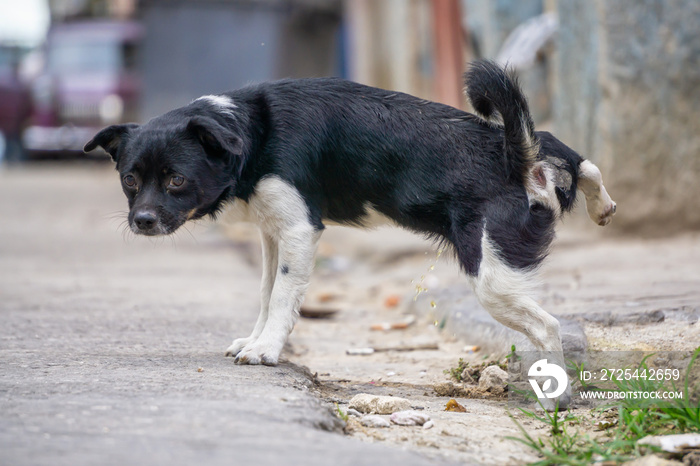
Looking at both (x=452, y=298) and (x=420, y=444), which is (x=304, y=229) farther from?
(x=452, y=298)

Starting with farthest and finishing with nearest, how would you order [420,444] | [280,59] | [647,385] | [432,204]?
[280,59] < [432,204] < [647,385] < [420,444]

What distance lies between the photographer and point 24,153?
62.0ft

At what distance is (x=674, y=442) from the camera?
103 inches

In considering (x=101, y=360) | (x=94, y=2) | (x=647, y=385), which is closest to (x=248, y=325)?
(x=101, y=360)

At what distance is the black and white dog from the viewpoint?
3244 millimetres

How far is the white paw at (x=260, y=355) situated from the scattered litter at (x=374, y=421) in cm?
63

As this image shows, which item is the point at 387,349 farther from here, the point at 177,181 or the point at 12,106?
the point at 12,106

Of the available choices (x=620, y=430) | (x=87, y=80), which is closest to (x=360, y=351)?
(x=620, y=430)

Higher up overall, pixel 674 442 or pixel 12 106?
pixel 674 442

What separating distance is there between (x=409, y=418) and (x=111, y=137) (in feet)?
6.00

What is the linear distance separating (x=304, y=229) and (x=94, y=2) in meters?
25.6

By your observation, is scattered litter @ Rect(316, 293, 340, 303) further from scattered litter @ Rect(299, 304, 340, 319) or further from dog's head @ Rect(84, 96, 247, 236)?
dog's head @ Rect(84, 96, 247, 236)

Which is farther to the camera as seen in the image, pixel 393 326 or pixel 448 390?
pixel 393 326

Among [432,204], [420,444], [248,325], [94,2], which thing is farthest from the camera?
[94,2]
